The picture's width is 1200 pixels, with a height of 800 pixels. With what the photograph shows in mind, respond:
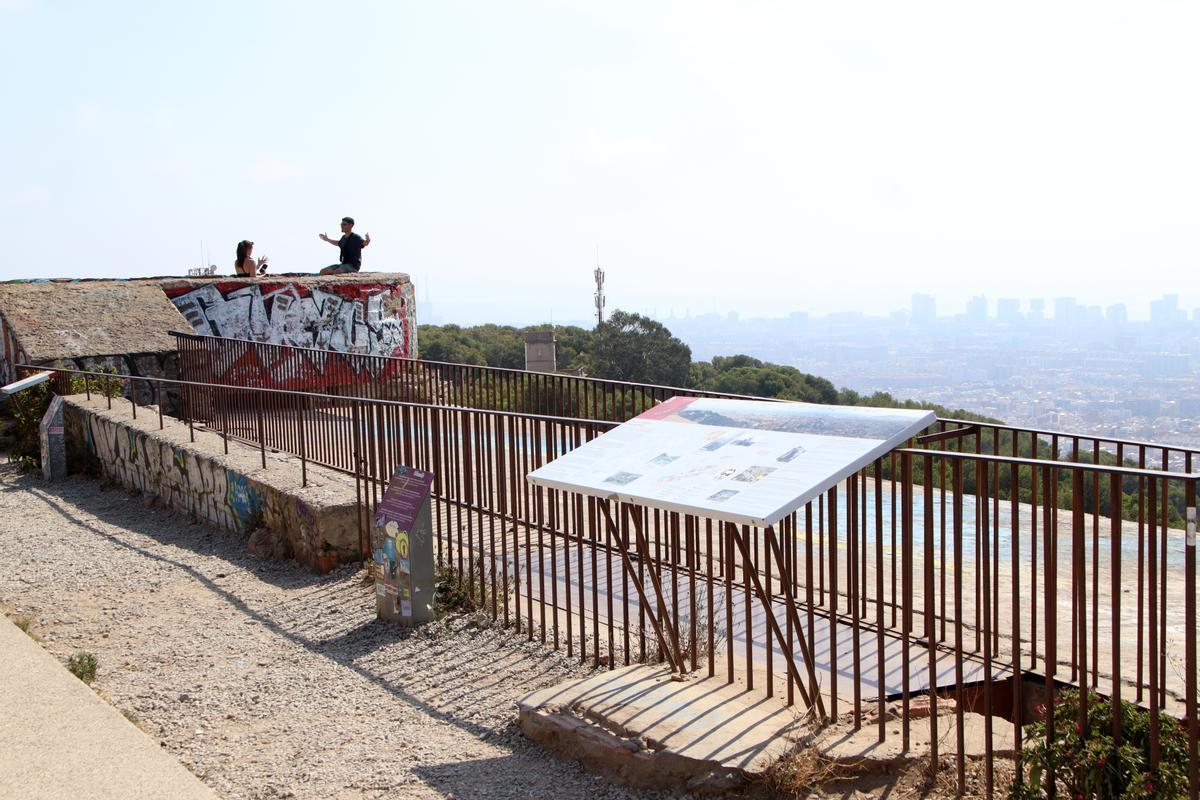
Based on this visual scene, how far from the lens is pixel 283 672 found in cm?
624

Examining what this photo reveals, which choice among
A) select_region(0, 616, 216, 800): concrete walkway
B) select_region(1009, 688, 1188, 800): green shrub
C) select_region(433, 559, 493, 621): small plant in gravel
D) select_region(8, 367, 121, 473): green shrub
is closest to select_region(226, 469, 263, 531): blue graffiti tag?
select_region(433, 559, 493, 621): small plant in gravel

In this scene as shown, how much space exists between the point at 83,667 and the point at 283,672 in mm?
1068

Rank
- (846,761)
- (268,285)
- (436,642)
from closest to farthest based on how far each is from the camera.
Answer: (846,761)
(436,642)
(268,285)

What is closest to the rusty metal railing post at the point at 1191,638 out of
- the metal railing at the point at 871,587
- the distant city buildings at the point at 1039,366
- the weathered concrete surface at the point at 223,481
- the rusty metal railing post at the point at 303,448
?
the metal railing at the point at 871,587

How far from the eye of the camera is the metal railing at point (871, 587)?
410 centimetres

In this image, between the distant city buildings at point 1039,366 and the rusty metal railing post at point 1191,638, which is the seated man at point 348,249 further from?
the distant city buildings at point 1039,366

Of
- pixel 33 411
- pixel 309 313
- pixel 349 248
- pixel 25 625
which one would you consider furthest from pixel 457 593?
pixel 349 248

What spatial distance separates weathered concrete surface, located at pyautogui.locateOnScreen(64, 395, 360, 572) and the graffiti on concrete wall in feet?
15.9

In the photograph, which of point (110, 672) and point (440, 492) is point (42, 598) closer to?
point (110, 672)

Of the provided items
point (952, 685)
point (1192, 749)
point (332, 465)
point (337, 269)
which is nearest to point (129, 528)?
point (332, 465)

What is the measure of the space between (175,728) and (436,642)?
1.67 metres

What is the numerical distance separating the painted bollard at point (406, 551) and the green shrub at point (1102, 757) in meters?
3.94

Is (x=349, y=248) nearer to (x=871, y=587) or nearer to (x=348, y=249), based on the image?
(x=348, y=249)

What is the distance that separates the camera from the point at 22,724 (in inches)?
196
